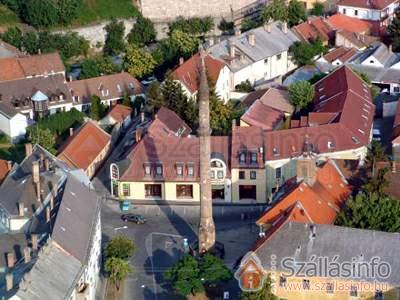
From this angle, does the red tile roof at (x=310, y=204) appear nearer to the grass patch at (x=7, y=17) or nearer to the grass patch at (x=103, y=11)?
the grass patch at (x=103, y=11)

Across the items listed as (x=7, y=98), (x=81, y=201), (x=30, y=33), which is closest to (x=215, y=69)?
→ (x=7, y=98)

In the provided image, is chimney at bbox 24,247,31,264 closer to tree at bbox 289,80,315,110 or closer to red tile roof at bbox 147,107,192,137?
red tile roof at bbox 147,107,192,137

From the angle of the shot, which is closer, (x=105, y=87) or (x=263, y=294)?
(x=263, y=294)

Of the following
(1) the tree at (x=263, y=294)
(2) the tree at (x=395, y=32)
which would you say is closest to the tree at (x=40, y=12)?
(2) the tree at (x=395, y=32)

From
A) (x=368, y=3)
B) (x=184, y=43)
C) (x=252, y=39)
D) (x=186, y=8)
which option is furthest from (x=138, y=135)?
(x=368, y=3)

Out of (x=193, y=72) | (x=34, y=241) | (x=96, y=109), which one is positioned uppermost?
(x=193, y=72)

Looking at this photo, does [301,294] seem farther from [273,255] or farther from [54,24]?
[54,24]

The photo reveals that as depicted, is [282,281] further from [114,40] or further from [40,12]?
[40,12]
